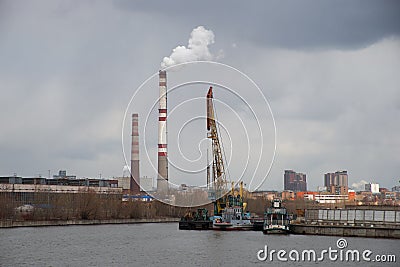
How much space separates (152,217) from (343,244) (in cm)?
4574

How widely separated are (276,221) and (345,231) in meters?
6.59

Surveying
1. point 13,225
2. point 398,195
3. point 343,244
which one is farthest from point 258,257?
point 398,195

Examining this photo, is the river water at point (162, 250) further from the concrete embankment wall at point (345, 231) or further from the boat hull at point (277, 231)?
the boat hull at point (277, 231)

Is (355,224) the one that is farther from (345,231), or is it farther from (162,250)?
(162,250)

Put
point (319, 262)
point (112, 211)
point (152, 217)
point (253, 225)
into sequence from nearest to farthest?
point (319, 262) < point (253, 225) < point (112, 211) < point (152, 217)

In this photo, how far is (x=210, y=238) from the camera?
45.8m

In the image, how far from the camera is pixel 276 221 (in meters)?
50.7

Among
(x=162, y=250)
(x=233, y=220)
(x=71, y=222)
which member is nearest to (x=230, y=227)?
(x=233, y=220)

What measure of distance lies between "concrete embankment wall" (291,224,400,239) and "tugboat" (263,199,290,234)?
1.01m

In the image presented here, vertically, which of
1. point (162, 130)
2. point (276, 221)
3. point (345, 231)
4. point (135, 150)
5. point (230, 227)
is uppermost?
point (162, 130)

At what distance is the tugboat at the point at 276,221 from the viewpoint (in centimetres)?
4959

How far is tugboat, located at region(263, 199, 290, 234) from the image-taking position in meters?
49.6

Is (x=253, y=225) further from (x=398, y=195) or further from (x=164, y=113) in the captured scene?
(x=398, y=195)

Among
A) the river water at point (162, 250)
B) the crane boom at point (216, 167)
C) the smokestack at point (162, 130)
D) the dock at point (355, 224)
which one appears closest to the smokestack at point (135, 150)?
the smokestack at point (162, 130)
